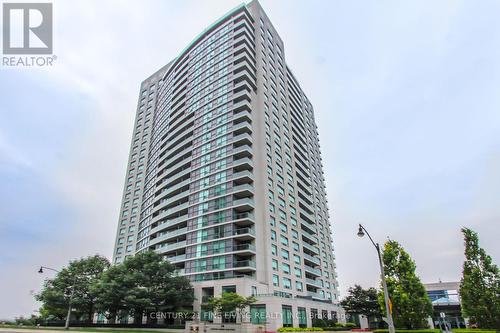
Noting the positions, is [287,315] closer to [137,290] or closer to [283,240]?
[283,240]

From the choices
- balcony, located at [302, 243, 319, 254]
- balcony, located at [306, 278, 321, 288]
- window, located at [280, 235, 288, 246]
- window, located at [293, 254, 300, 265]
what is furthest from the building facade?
window, located at [280, 235, 288, 246]

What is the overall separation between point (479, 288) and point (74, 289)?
58601 millimetres

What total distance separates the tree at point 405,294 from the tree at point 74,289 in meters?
45.8

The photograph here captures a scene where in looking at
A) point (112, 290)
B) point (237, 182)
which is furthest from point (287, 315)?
point (112, 290)

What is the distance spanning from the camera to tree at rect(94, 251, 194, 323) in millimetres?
44938

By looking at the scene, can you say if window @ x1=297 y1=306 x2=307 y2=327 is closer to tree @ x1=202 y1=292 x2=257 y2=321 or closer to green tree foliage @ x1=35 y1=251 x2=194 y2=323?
tree @ x1=202 y1=292 x2=257 y2=321

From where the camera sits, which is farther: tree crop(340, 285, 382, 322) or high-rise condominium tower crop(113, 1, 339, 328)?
tree crop(340, 285, 382, 322)

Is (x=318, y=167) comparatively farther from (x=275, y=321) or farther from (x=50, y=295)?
(x=50, y=295)

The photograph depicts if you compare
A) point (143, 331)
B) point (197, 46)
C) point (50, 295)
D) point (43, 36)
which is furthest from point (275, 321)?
point (197, 46)

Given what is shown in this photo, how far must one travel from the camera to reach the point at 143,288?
45.7 metres

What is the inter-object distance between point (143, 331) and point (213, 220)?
19.9m

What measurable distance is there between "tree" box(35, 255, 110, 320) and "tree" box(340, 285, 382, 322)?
4850 centimetres

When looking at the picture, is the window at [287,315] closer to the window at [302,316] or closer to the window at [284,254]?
the window at [302,316]

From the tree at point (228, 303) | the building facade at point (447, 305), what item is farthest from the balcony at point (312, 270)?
the tree at point (228, 303)
